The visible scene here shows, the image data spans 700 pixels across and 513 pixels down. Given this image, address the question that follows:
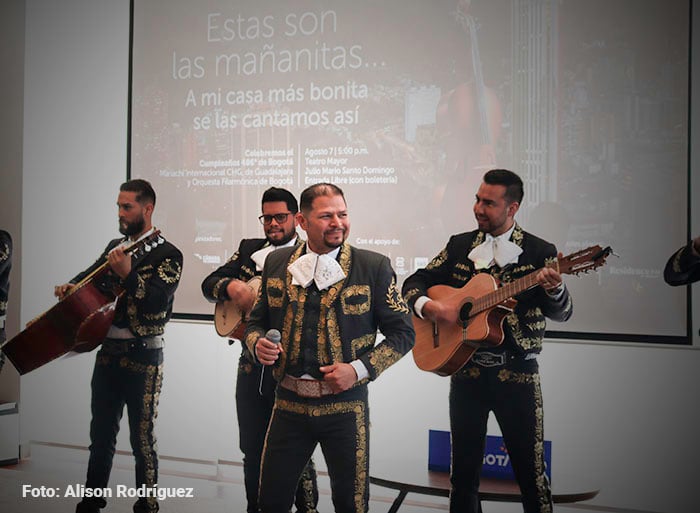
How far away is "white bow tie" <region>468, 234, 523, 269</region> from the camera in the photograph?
3545 mm

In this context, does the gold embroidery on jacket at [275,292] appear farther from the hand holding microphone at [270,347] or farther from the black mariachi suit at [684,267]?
the black mariachi suit at [684,267]

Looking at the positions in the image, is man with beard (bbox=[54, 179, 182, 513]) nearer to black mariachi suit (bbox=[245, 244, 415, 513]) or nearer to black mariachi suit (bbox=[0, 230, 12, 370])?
black mariachi suit (bbox=[0, 230, 12, 370])

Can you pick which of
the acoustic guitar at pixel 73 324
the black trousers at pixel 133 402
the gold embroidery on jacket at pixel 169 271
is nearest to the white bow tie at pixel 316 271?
the gold embroidery on jacket at pixel 169 271

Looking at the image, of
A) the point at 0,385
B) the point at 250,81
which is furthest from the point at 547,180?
the point at 0,385

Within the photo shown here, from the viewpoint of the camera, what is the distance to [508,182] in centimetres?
359

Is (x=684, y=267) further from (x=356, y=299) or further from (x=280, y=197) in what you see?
(x=280, y=197)

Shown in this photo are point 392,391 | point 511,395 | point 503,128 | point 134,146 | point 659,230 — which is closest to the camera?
point 511,395

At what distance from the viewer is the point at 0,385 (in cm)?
589

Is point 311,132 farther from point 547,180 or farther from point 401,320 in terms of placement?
point 401,320

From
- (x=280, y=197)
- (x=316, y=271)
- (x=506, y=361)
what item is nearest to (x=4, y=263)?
(x=280, y=197)

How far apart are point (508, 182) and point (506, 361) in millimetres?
821

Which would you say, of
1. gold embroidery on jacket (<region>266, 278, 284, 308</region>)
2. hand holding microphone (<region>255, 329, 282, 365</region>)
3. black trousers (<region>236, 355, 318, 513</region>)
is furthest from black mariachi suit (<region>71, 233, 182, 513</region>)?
hand holding microphone (<region>255, 329, 282, 365</region>)

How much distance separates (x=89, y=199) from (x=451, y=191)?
9.15 ft

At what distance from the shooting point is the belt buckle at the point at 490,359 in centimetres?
348
